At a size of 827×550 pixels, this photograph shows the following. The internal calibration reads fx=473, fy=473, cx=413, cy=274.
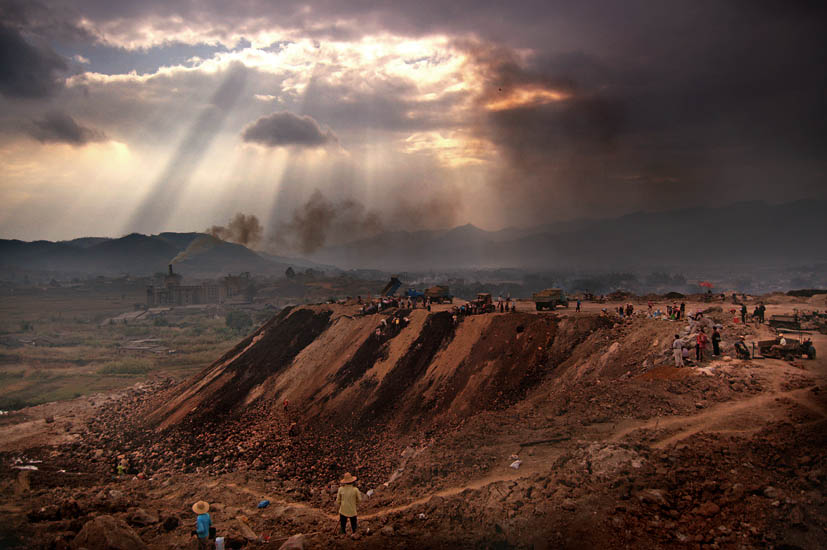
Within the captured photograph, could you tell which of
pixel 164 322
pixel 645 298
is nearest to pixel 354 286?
pixel 164 322

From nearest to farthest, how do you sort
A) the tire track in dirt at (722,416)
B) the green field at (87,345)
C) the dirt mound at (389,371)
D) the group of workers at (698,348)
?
1. the tire track in dirt at (722,416)
2. the group of workers at (698,348)
3. the dirt mound at (389,371)
4. the green field at (87,345)

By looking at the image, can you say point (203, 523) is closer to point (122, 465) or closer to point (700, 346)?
point (122, 465)

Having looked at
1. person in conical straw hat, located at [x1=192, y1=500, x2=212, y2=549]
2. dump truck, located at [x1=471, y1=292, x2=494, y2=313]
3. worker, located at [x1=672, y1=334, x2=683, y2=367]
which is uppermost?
dump truck, located at [x1=471, y1=292, x2=494, y2=313]

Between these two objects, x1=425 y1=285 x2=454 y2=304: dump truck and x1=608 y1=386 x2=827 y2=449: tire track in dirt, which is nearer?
x1=608 y1=386 x2=827 y2=449: tire track in dirt

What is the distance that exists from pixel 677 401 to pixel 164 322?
97.6 meters

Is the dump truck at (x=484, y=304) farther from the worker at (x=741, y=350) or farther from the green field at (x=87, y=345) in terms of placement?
the green field at (x=87, y=345)

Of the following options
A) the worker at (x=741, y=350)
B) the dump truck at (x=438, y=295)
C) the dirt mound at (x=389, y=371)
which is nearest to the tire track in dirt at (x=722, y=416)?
the worker at (x=741, y=350)

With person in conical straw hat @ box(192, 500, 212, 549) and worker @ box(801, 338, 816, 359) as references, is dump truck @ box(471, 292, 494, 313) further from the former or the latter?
person in conical straw hat @ box(192, 500, 212, 549)

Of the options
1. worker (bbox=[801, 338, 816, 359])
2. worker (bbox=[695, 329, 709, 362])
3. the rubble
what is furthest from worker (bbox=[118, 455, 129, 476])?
worker (bbox=[801, 338, 816, 359])

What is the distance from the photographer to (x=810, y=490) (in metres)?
9.23

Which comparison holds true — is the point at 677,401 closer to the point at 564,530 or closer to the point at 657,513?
the point at 657,513

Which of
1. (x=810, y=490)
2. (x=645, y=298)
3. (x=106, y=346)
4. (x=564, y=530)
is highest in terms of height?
(x=645, y=298)

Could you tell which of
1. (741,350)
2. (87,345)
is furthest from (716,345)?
(87,345)

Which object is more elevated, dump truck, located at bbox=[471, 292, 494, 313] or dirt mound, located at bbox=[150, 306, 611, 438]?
dump truck, located at bbox=[471, 292, 494, 313]
